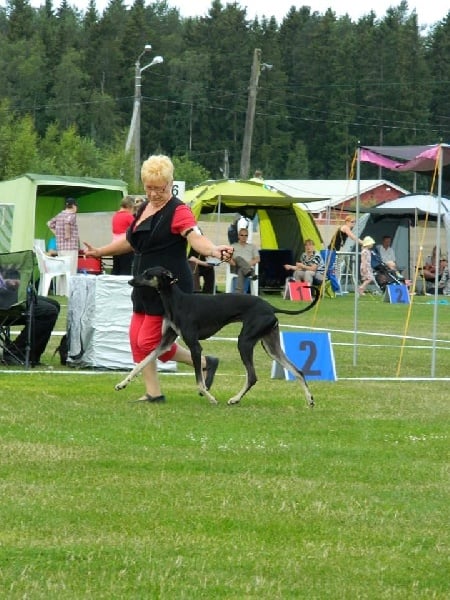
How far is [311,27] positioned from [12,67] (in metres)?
23.0

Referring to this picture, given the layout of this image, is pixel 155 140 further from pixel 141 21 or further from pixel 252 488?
pixel 252 488

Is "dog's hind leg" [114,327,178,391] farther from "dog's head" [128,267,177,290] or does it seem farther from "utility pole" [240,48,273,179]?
"utility pole" [240,48,273,179]

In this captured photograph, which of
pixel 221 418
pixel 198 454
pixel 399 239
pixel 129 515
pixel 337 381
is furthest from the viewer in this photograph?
pixel 399 239

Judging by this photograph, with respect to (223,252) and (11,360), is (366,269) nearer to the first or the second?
(11,360)

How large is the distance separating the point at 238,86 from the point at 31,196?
6945 centimetres

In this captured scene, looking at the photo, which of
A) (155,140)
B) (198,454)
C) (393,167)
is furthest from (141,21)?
(198,454)

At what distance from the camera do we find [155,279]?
8.81m

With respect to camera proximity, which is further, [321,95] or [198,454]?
[321,95]

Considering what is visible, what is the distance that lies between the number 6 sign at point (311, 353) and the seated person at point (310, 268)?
14.3 meters

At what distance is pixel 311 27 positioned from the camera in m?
99.2

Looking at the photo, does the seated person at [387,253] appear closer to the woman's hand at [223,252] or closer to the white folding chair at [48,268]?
the white folding chair at [48,268]

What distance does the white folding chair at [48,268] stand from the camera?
22.5 m

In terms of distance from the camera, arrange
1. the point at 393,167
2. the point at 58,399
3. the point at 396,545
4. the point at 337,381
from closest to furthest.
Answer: the point at 396,545, the point at 58,399, the point at 337,381, the point at 393,167

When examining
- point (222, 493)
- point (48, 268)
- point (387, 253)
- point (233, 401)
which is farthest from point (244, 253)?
point (222, 493)
